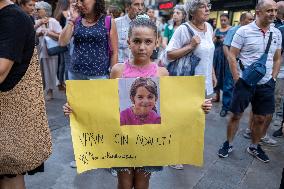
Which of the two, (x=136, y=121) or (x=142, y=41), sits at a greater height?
(x=142, y=41)

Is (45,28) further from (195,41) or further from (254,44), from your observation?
(254,44)

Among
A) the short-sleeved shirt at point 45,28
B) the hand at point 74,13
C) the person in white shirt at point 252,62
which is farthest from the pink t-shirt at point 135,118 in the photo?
the short-sleeved shirt at point 45,28

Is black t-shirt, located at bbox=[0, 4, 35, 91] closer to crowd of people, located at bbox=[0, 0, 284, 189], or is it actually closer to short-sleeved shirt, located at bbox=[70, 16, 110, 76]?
crowd of people, located at bbox=[0, 0, 284, 189]

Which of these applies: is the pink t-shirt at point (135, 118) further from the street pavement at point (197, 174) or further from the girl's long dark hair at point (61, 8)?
the girl's long dark hair at point (61, 8)

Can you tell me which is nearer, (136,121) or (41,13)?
(136,121)

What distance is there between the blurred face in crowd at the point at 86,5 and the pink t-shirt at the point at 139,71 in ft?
3.73

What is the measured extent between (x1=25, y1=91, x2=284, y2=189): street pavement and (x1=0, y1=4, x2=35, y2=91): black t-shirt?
164 cm

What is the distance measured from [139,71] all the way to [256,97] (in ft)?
7.10

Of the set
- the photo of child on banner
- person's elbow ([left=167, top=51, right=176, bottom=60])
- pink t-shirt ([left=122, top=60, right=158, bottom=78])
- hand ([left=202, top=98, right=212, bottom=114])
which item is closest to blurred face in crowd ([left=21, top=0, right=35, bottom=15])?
person's elbow ([left=167, top=51, right=176, bottom=60])

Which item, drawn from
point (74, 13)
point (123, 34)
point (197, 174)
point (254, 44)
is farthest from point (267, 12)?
point (74, 13)

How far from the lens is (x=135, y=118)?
2.29 meters

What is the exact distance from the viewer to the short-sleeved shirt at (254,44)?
13.2 feet

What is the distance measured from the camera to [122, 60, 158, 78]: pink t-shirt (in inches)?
97.2

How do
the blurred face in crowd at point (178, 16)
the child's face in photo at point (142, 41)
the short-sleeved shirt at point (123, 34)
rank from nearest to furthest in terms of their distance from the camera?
the child's face in photo at point (142, 41) → the short-sleeved shirt at point (123, 34) → the blurred face in crowd at point (178, 16)
